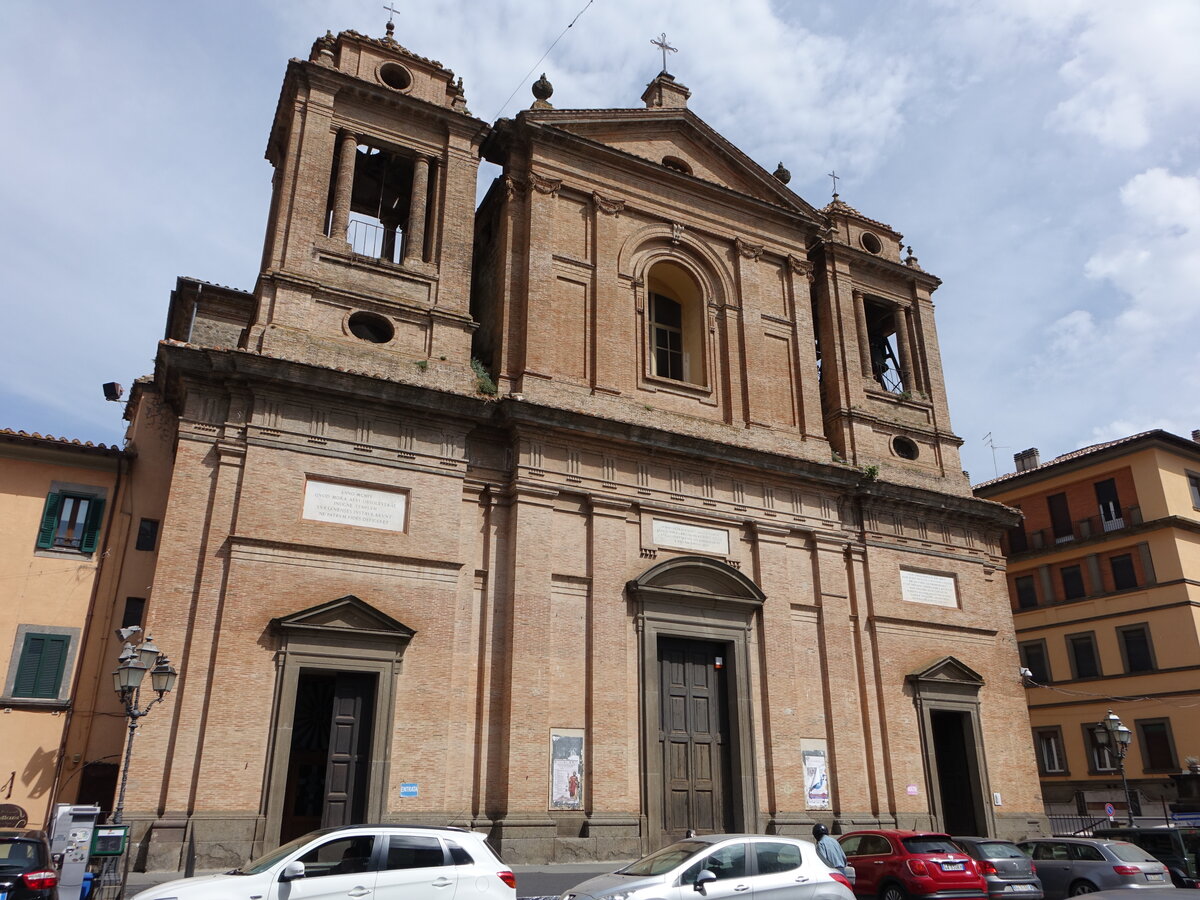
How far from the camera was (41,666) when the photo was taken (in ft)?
57.9

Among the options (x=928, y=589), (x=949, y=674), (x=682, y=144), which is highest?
Result: (x=682, y=144)

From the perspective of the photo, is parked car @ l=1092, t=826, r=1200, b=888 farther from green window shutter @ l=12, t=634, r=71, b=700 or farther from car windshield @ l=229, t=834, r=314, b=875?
green window shutter @ l=12, t=634, r=71, b=700

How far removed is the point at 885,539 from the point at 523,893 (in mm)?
13082

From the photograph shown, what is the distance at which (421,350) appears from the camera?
19891 mm

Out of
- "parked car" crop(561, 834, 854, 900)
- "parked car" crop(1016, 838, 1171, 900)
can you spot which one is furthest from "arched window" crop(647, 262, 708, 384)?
"parked car" crop(561, 834, 854, 900)

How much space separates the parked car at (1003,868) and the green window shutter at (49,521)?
17.2m

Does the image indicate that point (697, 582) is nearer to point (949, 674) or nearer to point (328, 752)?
point (949, 674)

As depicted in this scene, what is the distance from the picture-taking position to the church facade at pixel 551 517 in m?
16.5

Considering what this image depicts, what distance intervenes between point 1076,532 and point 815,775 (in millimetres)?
21698

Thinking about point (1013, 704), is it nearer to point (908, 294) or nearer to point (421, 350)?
point (908, 294)

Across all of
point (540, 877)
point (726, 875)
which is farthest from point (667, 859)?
point (540, 877)

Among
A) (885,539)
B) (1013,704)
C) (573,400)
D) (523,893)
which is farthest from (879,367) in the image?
(523,893)

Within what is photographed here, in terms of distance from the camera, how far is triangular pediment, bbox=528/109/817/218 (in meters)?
23.6

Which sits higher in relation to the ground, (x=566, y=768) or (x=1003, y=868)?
(x=566, y=768)
